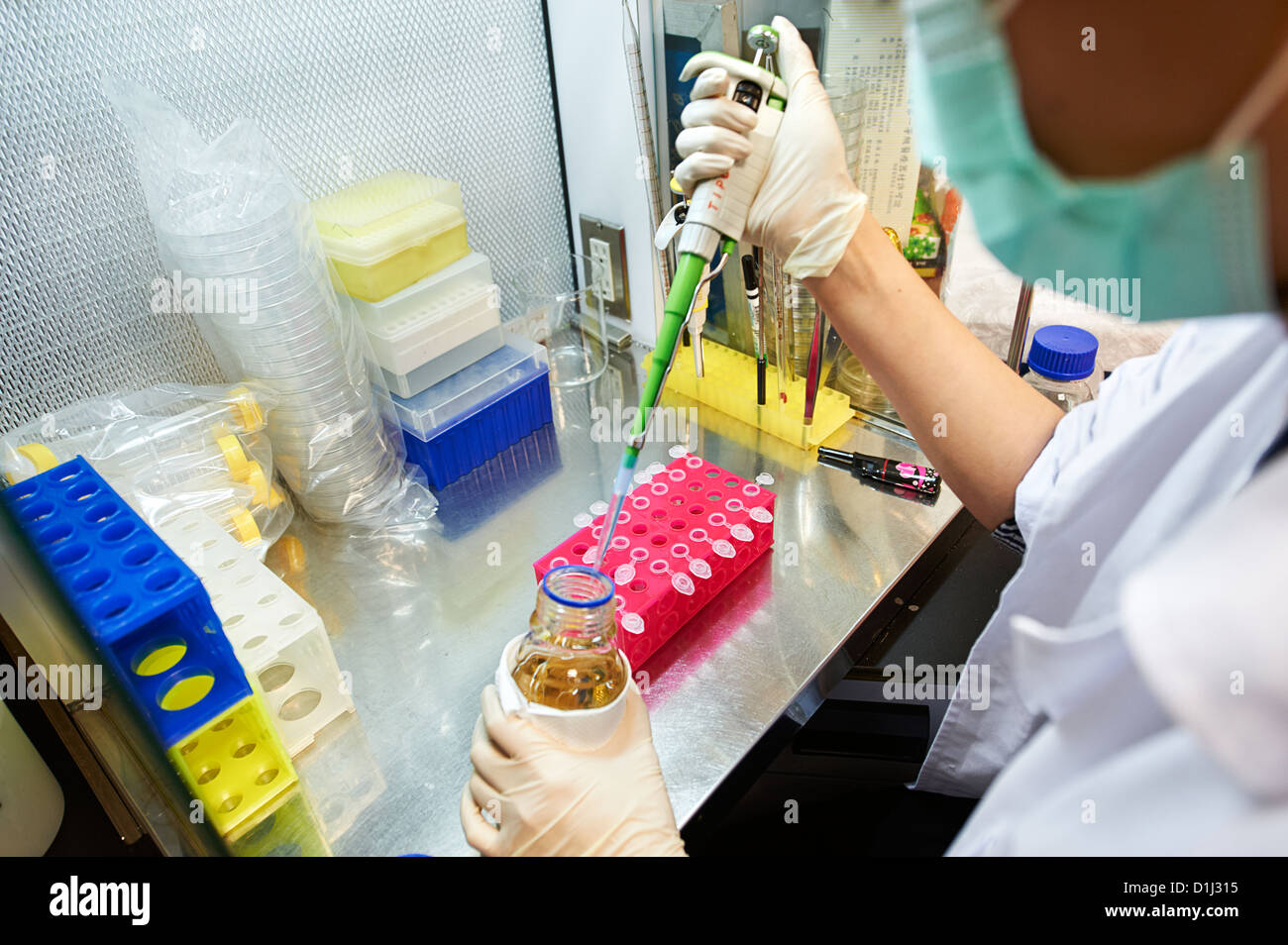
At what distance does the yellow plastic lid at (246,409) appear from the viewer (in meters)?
1.18

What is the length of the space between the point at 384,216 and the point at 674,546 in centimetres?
70

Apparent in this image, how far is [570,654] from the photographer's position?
0.83m

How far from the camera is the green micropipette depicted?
88 centimetres

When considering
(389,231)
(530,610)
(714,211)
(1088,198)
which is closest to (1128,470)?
(1088,198)

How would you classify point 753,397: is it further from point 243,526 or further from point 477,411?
point 243,526

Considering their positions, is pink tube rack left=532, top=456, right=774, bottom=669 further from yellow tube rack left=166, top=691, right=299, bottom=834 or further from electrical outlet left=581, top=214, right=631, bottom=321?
electrical outlet left=581, top=214, right=631, bottom=321

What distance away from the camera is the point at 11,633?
93 cm

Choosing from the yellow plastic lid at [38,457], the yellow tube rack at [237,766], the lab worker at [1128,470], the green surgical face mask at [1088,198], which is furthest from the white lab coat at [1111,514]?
the yellow plastic lid at [38,457]

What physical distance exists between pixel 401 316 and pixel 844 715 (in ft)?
3.20

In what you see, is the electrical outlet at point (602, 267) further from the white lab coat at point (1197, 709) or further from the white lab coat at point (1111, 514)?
the white lab coat at point (1197, 709)

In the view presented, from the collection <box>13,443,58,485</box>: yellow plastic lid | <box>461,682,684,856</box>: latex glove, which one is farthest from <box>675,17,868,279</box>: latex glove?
<box>13,443,58,485</box>: yellow plastic lid

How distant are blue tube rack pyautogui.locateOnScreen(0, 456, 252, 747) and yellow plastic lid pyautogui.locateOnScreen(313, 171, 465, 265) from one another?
54 cm
